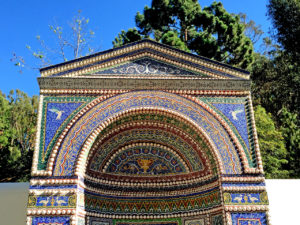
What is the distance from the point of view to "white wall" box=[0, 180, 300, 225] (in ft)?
26.7

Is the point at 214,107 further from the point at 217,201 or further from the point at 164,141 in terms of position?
the point at 217,201

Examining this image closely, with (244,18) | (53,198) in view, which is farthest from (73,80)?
(244,18)

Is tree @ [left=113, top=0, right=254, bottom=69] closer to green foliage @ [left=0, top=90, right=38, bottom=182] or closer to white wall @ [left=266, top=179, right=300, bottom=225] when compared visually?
green foliage @ [left=0, top=90, right=38, bottom=182]

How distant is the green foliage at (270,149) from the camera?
15.1 m

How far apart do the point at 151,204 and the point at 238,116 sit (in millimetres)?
3510

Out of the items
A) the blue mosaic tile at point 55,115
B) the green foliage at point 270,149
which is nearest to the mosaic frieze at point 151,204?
the blue mosaic tile at point 55,115

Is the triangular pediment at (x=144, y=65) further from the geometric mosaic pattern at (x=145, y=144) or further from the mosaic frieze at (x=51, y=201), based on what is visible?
the mosaic frieze at (x=51, y=201)

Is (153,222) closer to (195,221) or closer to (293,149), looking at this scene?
(195,221)

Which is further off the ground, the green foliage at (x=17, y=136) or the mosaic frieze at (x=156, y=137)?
the green foliage at (x=17, y=136)

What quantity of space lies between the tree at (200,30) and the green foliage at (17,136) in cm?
892

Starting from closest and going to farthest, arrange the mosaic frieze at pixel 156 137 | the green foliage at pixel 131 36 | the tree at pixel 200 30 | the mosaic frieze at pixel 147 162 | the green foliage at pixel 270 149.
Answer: the mosaic frieze at pixel 156 137
the mosaic frieze at pixel 147 162
the green foliage at pixel 270 149
the tree at pixel 200 30
the green foliage at pixel 131 36

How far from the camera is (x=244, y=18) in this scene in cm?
2477

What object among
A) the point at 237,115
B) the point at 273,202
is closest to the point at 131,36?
the point at 237,115

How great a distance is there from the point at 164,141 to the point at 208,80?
2114mm
